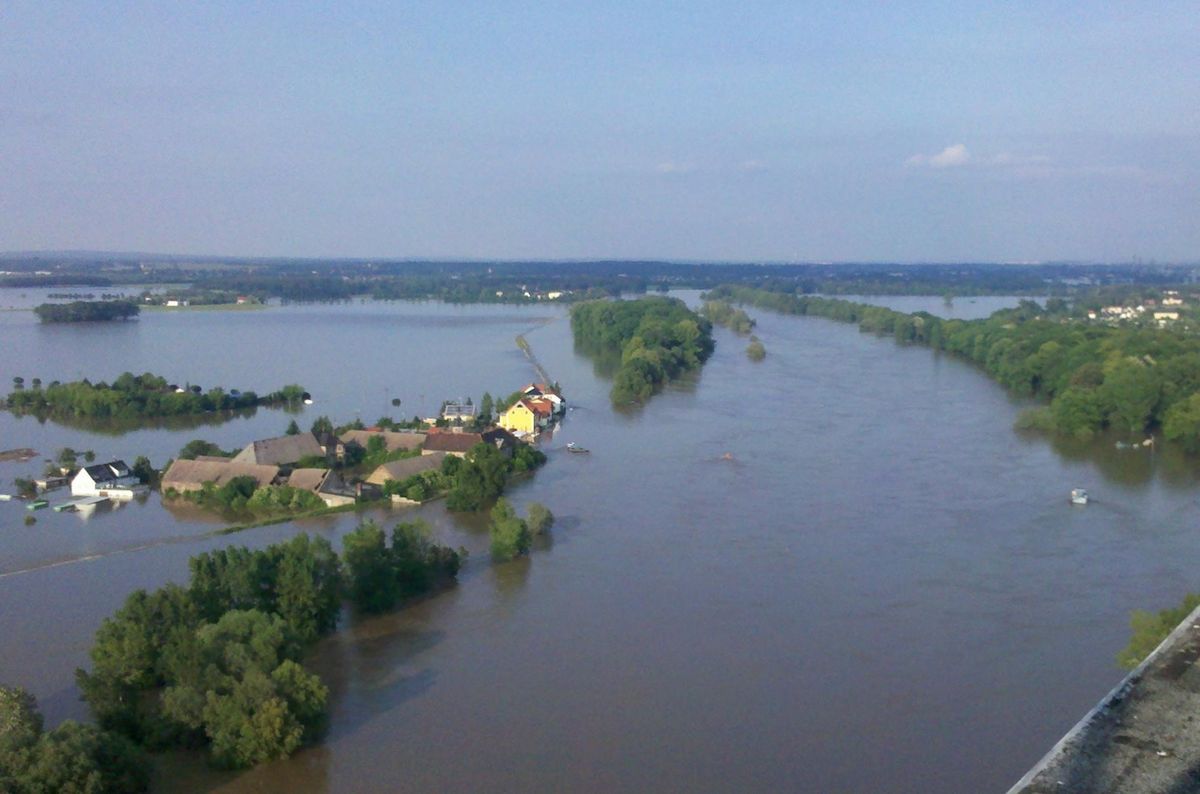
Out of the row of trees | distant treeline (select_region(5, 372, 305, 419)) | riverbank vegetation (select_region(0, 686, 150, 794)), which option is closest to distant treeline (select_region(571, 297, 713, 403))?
distant treeline (select_region(5, 372, 305, 419))

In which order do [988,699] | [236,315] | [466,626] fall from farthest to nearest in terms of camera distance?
[236,315], [466,626], [988,699]

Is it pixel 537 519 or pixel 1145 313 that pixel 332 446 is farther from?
pixel 1145 313

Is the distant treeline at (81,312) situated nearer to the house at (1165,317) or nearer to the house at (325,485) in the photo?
the house at (325,485)

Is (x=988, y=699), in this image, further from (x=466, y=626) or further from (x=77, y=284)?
(x=77, y=284)

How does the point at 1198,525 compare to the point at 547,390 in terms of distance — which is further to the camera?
the point at 547,390

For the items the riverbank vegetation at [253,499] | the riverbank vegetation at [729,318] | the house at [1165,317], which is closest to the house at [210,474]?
the riverbank vegetation at [253,499]

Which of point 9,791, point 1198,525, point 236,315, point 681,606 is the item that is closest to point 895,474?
point 1198,525
